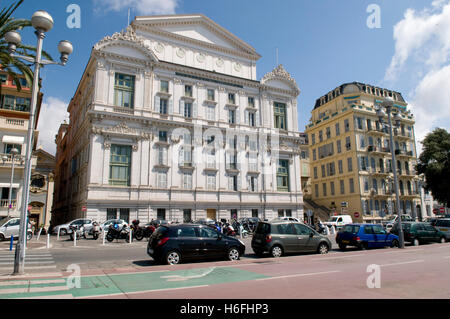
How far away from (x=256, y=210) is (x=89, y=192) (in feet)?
66.0

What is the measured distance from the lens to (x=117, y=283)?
8336mm

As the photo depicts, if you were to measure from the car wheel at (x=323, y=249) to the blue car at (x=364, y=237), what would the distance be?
7.39 feet

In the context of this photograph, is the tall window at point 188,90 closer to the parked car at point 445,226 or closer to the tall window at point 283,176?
the tall window at point 283,176

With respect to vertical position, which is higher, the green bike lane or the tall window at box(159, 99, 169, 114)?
the tall window at box(159, 99, 169, 114)

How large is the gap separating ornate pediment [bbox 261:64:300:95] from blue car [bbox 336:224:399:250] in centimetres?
2987

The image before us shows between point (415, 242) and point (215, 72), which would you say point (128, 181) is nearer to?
point (215, 72)

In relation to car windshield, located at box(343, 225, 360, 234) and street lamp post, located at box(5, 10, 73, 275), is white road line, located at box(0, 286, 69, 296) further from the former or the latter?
car windshield, located at box(343, 225, 360, 234)

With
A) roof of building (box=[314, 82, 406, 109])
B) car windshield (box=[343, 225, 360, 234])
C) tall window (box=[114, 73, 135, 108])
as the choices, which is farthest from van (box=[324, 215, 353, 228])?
tall window (box=[114, 73, 135, 108])

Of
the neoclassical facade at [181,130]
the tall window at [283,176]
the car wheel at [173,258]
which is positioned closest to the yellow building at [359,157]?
the tall window at [283,176]

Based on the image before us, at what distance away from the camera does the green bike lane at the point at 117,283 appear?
7.19 m

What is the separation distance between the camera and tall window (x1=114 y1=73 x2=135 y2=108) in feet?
114

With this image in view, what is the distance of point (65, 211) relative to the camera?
44.4m

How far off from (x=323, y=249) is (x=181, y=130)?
25.1m

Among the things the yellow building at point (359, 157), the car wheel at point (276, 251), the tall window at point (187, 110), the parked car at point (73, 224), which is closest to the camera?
the car wheel at point (276, 251)
